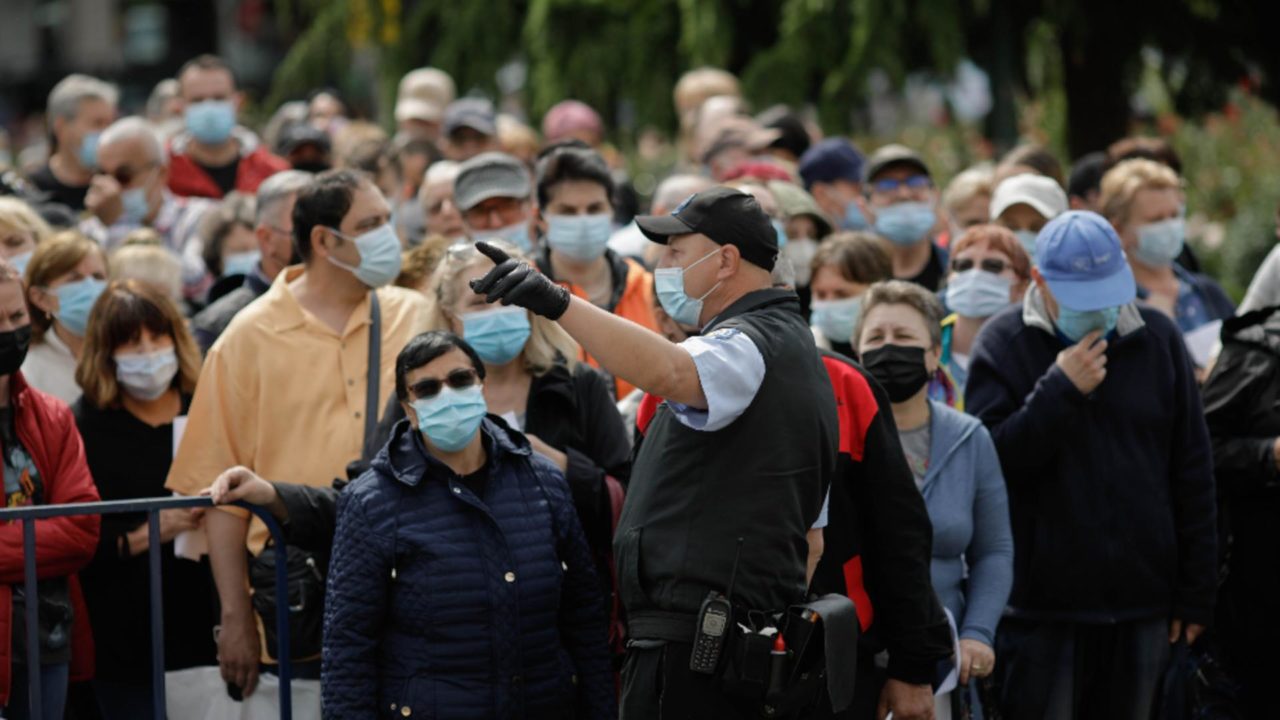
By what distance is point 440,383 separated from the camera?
543 centimetres

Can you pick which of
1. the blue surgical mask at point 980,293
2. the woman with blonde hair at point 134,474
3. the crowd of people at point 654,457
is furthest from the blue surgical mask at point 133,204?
the blue surgical mask at point 980,293

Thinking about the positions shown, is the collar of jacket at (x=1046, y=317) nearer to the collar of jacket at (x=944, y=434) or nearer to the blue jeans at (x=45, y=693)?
the collar of jacket at (x=944, y=434)

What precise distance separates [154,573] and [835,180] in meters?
4.76

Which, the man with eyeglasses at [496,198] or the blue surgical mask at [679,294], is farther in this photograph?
the man with eyeglasses at [496,198]

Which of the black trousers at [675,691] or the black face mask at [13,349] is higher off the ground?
the black face mask at [13,349]

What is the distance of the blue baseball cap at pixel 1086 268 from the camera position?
6031mm

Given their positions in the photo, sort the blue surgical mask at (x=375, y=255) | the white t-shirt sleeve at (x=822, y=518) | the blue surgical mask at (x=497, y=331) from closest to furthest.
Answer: the white t-shirt sleeve at (x=822, y=518) → the blue surgical mask at (x=497, y=331) → the blue surgical mask at (x=375, y=255)

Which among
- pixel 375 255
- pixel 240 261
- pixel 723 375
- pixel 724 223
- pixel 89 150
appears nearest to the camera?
pixel 723 375

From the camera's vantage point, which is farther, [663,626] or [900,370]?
[900,370]

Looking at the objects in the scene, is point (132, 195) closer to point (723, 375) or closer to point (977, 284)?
point (977, 284)

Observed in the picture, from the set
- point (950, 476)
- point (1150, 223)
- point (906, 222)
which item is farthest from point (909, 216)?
point (950, 476)

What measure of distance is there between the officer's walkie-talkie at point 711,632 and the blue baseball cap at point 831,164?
503 centimetres

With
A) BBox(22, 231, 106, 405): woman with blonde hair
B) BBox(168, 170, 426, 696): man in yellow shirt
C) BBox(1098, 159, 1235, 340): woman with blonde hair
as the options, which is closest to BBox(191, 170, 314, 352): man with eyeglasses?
BBox(22, 231, 106, 405): woman with blonde hair

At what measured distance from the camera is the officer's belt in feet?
15.3
